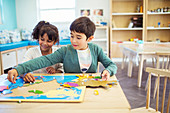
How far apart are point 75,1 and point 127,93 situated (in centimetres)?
367

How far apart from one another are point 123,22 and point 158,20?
1.07 m

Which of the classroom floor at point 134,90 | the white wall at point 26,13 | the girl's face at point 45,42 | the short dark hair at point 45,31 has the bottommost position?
the classroom floor at point 134,90

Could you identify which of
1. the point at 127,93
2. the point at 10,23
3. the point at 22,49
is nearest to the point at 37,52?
the point at 127,93

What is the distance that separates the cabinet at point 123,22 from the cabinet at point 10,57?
2596mm

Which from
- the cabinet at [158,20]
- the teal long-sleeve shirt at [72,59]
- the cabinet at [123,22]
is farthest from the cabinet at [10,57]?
the cabinet at [158,20]

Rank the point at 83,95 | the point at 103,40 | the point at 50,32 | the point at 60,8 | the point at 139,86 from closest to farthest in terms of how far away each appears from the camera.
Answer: the point at 83,95, the point at 50,32, the point at 139,86, the point at 103,40, the point at 60,8

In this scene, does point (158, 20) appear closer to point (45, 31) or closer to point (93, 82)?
point (45, 31)

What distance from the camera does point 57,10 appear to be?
5.56m

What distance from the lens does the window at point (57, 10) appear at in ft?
18.1

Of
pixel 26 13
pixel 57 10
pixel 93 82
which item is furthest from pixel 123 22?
pixel 93 82

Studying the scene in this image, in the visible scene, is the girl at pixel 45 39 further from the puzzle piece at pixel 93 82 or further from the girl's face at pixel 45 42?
the puzzle piece at pixel 93 82

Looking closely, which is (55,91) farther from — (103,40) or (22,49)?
(103,40)

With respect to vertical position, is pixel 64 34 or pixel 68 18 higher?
pixel 68 18

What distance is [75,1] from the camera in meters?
5.39
